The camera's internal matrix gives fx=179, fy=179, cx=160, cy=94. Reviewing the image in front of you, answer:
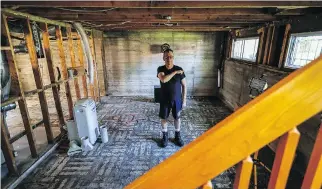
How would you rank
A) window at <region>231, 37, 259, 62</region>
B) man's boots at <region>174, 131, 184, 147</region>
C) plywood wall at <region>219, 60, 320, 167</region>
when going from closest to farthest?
1. plywood wall at <region>219, 60, 320, 167</region>
2. man's boots at <region>174, 131, 184, 147</region>
3. window at <region>231, 37, 259, 62</region>

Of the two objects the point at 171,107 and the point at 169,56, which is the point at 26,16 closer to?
the point at 169,56

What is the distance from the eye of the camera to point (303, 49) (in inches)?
107

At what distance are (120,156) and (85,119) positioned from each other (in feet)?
2.78

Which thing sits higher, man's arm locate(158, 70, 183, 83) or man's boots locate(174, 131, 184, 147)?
man's arm locate(158, 70, 183, 83)

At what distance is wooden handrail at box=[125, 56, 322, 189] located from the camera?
1.44ft

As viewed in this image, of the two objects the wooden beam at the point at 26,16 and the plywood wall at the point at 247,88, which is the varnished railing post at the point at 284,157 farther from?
the wooden beam at the point at 26,16

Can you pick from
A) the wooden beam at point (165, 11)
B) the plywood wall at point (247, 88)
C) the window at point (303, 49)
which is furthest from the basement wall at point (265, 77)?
the wooden beam at point (165, 11)

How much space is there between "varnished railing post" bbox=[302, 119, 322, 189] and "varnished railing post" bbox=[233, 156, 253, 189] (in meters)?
0.18

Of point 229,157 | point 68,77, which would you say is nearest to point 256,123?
point 229,157

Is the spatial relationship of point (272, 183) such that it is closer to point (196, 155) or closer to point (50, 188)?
point (196, 155)

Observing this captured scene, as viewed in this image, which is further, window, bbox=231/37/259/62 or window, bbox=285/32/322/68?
window, bbox=231/37/259/62

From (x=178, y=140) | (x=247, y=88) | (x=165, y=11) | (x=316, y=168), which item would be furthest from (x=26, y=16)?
(x=247, y=88)

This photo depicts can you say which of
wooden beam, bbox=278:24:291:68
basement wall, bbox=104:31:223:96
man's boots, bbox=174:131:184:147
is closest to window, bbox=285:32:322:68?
wooden beam, bbox=278:24:291:68

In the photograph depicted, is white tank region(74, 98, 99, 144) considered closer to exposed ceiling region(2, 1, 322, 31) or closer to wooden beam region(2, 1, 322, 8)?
exposed ceiling region(2, 1, 322, 31)
